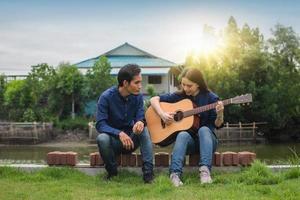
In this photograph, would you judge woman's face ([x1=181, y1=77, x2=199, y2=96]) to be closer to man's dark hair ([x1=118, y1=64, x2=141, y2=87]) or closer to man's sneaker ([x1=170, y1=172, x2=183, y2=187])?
man's dark hair ([x1=118, y1=64, x2=141, y2=87])

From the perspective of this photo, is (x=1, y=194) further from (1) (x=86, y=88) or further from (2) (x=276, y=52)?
(2) (x=276, y=52)

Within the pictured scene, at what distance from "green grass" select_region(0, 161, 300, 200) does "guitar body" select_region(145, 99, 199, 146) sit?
50 cm

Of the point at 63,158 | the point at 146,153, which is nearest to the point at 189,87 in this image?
the point at 146,153

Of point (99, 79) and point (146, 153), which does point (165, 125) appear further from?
point (99, 79)

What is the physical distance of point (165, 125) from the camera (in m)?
6.08

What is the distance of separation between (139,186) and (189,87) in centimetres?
139

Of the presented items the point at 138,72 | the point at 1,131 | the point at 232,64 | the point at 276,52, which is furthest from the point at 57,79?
the point at 138,72

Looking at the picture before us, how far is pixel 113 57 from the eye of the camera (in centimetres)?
4338

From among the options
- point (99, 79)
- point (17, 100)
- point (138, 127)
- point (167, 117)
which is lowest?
point (138, 127)

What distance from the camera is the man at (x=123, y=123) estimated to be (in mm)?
5773

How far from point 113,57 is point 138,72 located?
37.6 meters

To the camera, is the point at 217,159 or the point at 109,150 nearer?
the point at 109,150

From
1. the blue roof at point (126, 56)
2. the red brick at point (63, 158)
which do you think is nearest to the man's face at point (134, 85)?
the red brick at point (63, 158)

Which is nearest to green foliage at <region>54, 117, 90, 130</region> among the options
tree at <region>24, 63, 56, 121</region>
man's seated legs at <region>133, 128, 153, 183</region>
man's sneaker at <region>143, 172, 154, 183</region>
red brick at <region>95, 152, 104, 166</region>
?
tree at <region>24, 63, 56, 121</region>
